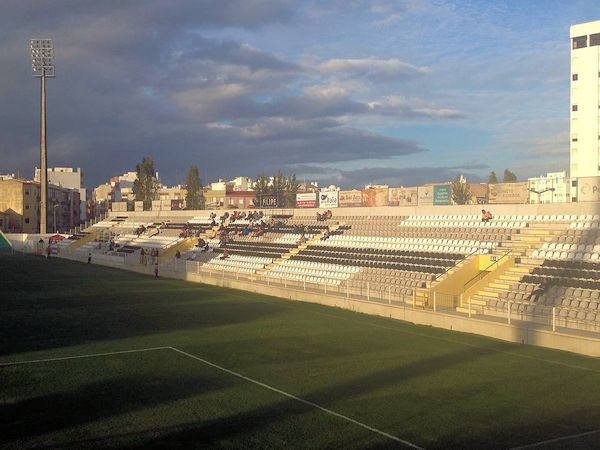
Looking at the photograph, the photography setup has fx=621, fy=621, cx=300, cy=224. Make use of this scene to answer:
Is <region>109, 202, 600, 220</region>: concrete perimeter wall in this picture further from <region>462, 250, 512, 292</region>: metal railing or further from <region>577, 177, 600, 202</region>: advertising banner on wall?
<region>462, 250, 512, 292</region>: metal railing

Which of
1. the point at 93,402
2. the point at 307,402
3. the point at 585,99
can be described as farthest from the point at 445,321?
the point at 585,99

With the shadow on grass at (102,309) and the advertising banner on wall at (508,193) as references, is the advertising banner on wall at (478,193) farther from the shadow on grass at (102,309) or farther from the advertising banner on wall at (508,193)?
the shadow on grass at (102,309)

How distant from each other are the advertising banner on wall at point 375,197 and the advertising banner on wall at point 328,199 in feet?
8.58

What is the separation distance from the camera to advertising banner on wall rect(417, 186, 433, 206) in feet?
108

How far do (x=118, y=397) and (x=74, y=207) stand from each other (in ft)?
355

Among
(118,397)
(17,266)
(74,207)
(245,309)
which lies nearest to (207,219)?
(17,266)

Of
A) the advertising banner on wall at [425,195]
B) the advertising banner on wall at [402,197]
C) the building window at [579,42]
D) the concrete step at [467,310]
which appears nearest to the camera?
the concrete step at [467,310]

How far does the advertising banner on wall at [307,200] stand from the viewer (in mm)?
42059

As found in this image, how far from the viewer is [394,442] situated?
355 inches

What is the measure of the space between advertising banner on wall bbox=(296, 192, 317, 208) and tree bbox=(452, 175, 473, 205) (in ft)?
39.8

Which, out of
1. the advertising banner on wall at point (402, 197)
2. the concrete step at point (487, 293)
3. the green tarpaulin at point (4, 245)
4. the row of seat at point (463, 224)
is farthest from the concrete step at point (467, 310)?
the green tarpaulin at point (4, 245)

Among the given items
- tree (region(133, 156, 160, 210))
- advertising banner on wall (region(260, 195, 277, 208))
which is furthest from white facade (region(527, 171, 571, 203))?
tree (region(133, 156, 160, 210))

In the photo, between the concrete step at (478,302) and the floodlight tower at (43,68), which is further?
the floodlight tower at (43,68)

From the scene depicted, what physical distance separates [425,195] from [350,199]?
636 cm
